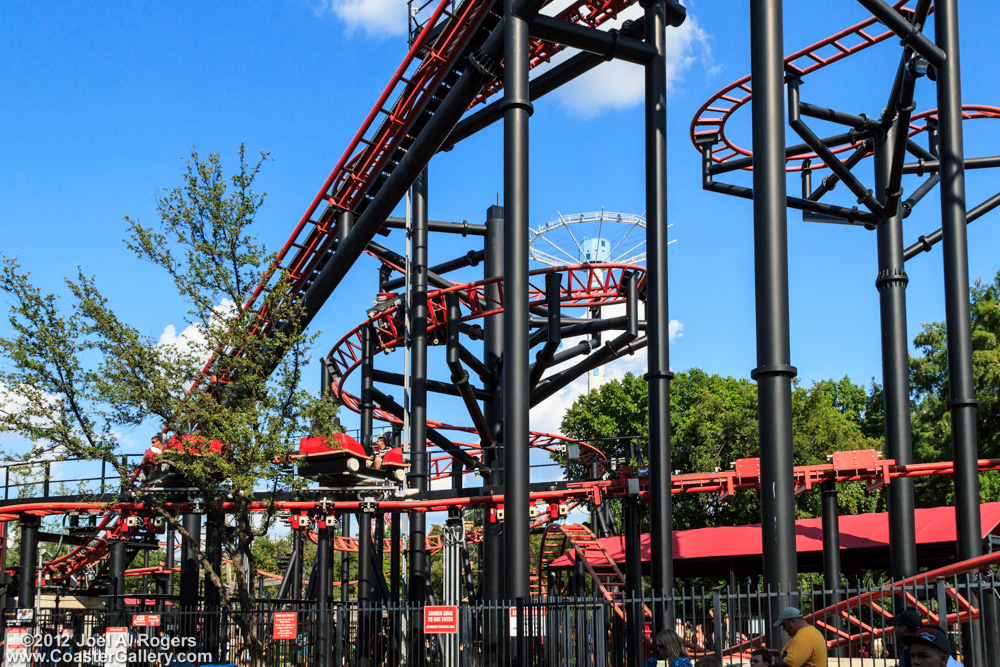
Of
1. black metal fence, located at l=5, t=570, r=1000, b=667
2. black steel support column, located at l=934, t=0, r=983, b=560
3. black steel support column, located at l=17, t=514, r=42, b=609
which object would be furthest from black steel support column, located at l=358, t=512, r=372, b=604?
black steel support column, located at l=934, t=0, r=983, b=560

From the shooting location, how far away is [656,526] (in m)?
15.5

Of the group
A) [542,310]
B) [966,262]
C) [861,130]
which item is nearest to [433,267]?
[542,310]

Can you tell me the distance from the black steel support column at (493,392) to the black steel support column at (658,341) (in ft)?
15.4

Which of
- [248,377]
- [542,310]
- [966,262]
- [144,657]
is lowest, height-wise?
[144,657]

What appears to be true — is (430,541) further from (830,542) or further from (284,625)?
(284,625)

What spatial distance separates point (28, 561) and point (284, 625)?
7.93 metres

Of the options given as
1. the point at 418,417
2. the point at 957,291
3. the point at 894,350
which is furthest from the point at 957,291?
the point at 418,417

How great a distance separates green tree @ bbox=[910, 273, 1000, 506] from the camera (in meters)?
30.9

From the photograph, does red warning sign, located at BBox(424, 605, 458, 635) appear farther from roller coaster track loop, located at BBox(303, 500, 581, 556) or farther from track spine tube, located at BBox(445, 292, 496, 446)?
roller coaster track loop, located at BBox(303, 500, 581, 556)

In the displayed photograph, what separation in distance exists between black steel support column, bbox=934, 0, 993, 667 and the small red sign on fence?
12.1 m

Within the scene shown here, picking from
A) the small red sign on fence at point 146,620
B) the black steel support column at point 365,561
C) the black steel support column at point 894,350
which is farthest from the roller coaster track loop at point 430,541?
the small red sign on fence at point 146,620

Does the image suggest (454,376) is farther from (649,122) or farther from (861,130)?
(861,130)

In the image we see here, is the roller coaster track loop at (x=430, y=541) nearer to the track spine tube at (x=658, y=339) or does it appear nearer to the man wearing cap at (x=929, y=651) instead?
the track spine tube at (x=658, y=339)

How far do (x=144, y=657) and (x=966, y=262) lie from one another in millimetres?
14162
